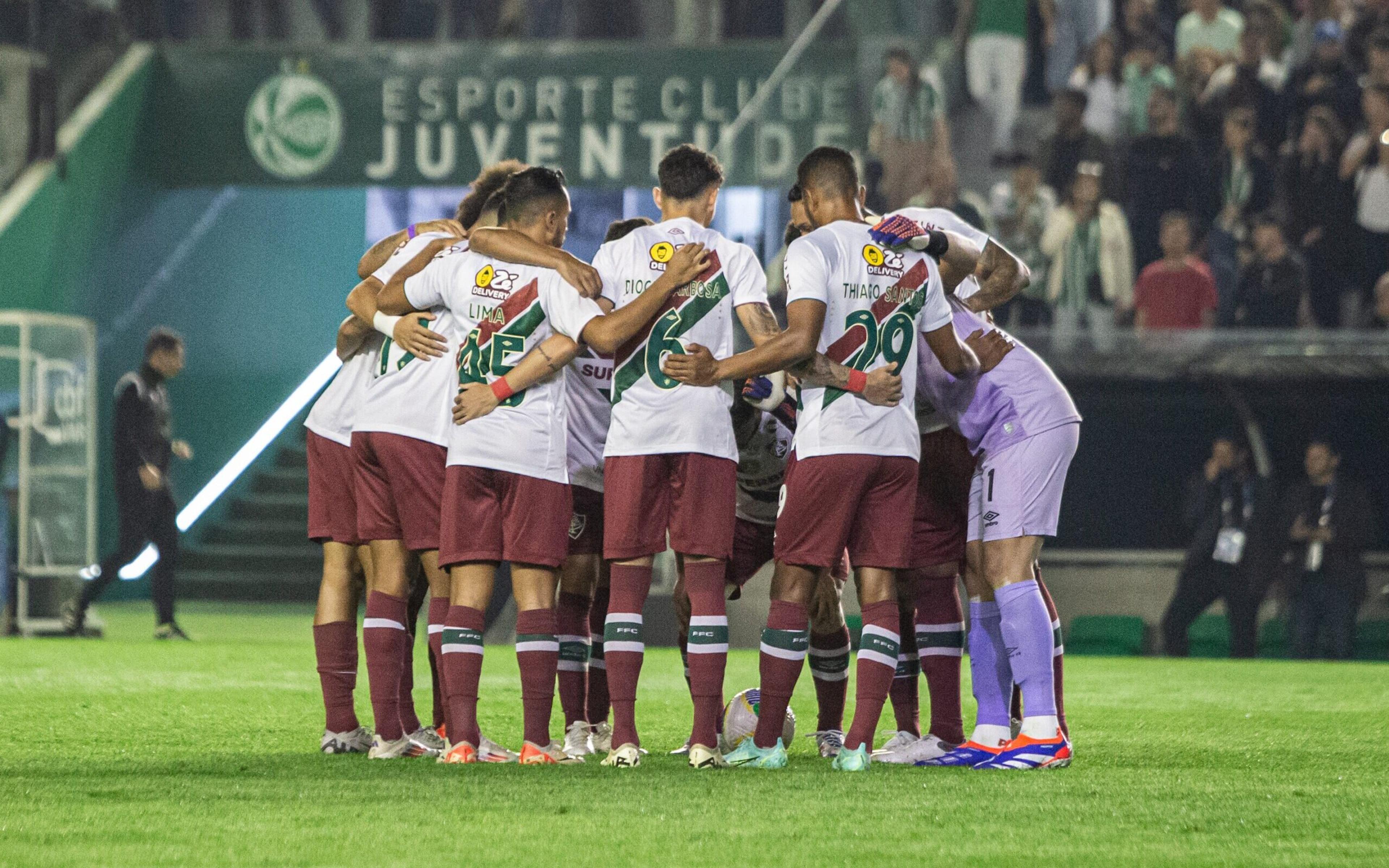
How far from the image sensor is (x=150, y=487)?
12930 mm

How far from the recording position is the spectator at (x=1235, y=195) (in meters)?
13.6

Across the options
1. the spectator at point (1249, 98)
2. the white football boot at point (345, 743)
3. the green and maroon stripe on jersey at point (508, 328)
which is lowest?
the white football boot at point (345, 743)

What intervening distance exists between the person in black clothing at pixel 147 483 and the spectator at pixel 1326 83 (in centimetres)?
883

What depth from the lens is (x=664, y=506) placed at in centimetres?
586

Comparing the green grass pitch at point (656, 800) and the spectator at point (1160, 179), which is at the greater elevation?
the spectator at point (1160, 179)

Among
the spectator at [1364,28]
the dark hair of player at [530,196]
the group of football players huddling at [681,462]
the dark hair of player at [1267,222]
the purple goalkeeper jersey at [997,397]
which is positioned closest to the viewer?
the group of football players huddling at [681,462]

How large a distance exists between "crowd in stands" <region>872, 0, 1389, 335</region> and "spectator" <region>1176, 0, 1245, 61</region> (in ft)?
0.05

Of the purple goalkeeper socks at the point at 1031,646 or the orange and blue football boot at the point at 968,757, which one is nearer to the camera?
the purple goalkeeper socks at the point at 1031,646

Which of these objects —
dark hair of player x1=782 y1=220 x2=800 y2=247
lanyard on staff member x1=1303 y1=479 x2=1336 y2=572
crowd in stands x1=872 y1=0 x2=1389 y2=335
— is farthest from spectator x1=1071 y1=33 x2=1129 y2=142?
dark hair of player x1=782 y1=220 x2=800 y2=247

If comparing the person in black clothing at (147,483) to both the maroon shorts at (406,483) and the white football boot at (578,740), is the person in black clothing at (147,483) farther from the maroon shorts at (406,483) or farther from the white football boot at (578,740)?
the white football boot at (578,740)

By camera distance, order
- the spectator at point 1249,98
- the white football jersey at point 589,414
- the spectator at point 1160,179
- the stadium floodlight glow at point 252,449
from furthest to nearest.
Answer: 1. the stadium floodlight glow at point 252,449
2. the spectator at point 1249,98
3. the spectator at point 1160,179
4. the white football jersey at point 589,414

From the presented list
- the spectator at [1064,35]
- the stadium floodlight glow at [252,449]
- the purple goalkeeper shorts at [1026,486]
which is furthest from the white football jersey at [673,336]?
the stadium floodlight glow at [252,449]

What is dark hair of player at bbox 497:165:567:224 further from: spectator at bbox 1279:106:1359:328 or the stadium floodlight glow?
the stadium floodlight glow

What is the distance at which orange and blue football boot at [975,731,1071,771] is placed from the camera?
19.7 feet
